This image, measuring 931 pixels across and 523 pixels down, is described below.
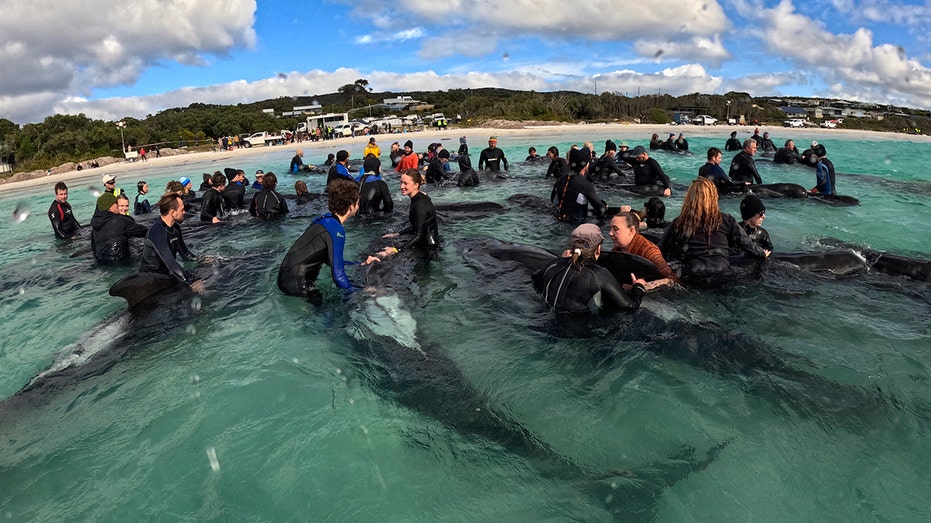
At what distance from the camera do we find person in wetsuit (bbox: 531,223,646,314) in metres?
4.96

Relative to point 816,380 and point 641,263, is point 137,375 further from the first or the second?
point 816,380

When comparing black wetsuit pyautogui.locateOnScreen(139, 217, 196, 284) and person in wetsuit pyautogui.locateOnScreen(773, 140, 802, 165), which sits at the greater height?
person in wetsuit pyautogui.locateOnScreen(773, 140, 802, 165)

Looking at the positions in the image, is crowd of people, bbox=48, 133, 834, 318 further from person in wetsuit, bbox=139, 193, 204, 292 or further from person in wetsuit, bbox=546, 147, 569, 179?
person in wetsuit, bbox=546, 147, 569, 179

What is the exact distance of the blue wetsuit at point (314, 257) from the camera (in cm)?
588

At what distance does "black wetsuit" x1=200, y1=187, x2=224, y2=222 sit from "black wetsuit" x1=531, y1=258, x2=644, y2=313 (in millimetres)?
10114

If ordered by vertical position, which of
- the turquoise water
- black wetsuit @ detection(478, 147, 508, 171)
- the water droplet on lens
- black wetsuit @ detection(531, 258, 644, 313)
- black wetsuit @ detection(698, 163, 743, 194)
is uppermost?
black wetsuit @ detection(478, 147, 508, 171)

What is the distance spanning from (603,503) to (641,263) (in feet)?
10.6

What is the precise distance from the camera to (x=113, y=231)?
9258 millimetres

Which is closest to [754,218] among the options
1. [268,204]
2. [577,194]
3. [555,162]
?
[577,194]

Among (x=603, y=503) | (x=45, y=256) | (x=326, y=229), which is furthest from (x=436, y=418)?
(x=45, y=256)

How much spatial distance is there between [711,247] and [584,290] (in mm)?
2441

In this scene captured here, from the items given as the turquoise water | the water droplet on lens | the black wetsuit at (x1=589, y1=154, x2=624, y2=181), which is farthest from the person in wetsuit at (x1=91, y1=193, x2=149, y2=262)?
the water droplet on lens

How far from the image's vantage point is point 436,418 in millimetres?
4191

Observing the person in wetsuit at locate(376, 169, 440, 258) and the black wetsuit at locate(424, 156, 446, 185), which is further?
the black wetsuit at locate(424, 156, 446, 185)
